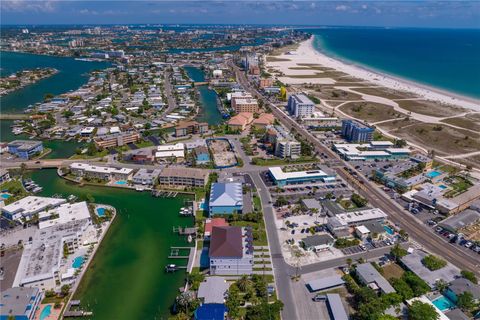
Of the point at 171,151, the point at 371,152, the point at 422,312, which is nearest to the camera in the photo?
the point at 422,312

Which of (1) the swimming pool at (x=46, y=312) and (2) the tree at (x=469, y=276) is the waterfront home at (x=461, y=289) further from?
(1) the swimming pool at (x=46, y=312)

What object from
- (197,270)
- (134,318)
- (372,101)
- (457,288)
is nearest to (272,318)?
(197,270)

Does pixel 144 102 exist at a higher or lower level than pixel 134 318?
higher

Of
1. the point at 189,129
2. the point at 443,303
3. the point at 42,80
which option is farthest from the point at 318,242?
the point at 42,80

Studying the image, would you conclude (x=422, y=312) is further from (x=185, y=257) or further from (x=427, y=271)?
(x=185, y=257)

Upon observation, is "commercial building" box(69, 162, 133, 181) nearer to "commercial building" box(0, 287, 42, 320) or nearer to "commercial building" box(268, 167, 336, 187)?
"commercial building" box(268, 167, 336, 187)

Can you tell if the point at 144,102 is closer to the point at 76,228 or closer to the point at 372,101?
the point at 76,228
